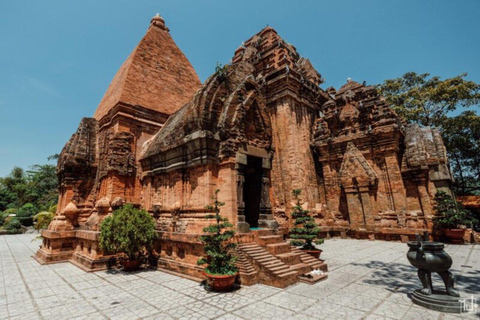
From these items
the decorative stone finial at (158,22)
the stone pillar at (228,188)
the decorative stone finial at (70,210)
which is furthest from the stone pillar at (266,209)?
the decorative stone finial at (158,22)

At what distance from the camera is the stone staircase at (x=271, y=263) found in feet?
18.8

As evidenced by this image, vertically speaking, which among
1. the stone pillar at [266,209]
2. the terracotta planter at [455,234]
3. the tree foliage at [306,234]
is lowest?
the terracotta planter at [455,234]

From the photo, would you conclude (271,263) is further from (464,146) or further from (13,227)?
(13,227)

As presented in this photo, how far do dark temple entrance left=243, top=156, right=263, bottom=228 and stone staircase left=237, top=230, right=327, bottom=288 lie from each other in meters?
1.56

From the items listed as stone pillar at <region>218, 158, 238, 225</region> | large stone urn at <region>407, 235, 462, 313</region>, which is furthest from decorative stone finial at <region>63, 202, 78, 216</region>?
large stone urn at <region>407, 235, 462, 313</region>

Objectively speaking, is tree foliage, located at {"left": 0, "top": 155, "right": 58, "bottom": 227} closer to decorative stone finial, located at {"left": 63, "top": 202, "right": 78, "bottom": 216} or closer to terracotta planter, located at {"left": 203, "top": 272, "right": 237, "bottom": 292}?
decorative stone finial, located at {"left": 63, "top": 202, "right": 78, "bottom": 216}

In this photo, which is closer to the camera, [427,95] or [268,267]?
[268,267]

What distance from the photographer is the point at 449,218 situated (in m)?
11.1

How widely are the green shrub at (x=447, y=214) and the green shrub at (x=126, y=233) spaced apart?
1285 centimetres

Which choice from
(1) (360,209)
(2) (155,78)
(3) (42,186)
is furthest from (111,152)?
(3) (42,186)

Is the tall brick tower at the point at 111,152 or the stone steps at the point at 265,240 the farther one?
the tall brick tower at the point at 111,152

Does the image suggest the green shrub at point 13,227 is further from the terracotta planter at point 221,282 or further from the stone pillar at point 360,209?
the stone pillar at point 360,209

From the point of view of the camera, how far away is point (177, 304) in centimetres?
472

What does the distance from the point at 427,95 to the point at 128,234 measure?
26571 mm
